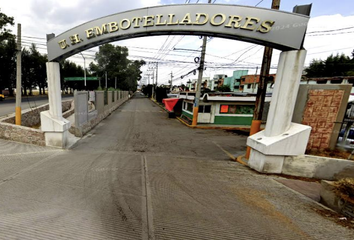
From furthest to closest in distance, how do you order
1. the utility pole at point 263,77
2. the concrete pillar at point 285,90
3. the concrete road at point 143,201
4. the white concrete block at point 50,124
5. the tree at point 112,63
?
the tree at point 112,63 → the white concrete block at point 50,124 → the utility pole at point 263,77 → the concrete pillar at point 285,90 → the concrete road at point 143,201

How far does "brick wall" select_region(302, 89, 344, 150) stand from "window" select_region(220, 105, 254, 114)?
868cm

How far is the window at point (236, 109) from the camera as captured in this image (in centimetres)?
1397

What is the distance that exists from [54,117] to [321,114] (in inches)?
365

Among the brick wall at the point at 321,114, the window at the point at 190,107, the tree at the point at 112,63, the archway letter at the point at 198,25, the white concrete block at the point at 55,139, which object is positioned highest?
the tree at the point at 112,63

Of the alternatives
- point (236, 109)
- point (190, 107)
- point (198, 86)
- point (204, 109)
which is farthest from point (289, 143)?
point (190, 107)

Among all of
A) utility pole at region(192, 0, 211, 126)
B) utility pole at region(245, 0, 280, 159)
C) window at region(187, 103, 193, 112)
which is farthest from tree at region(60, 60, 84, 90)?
utility pole at region(245, 0, 280, 159)

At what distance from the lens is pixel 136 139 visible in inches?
331

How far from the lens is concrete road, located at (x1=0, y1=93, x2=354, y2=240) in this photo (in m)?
2.36

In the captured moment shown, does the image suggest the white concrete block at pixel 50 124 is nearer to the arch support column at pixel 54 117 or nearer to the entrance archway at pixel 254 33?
the arch support column at pixel 54 117

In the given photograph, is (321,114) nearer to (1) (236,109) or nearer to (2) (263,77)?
(2) (263,77)

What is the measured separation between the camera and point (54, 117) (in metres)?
5.97

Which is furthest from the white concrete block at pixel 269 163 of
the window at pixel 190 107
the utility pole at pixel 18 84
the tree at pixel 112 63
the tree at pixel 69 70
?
the tree at pixel 69 70

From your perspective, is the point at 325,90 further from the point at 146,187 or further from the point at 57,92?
the point at 57,92

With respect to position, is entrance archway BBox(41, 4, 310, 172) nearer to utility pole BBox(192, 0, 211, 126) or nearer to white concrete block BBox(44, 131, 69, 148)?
white concrete block BBox(44, 131, 69, 148)
